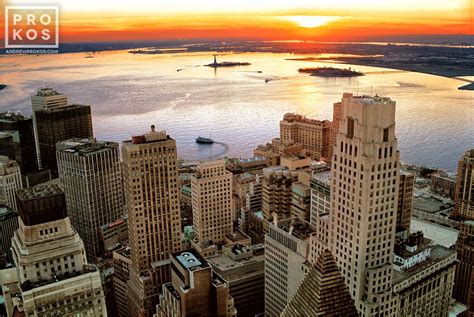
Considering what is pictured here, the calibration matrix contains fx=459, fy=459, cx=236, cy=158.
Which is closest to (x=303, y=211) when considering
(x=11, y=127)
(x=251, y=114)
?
(x=11, y=127)

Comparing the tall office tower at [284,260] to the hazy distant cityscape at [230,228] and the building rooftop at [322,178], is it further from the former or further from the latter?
the building rooftop at [322,178]

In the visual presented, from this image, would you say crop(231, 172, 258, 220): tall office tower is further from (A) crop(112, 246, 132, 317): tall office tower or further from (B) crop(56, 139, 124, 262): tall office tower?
(A) crop(112, 246, 132, 317): tall office tower

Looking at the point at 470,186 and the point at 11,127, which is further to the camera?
the point at 11,127

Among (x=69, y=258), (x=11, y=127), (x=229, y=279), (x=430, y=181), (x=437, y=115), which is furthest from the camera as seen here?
(x=437, y=115)

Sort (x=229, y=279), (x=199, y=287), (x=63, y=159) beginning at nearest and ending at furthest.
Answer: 1. (x=199, y=287)
2. (x=229, y=279)
3. (x=63, y=159)

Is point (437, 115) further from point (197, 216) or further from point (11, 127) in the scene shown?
point (11, 127)

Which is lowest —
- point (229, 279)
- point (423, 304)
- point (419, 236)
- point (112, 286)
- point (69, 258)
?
point (112, 286)

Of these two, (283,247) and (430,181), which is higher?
(283,247)

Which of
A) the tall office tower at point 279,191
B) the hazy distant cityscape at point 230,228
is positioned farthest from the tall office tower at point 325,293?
the tall office tower at point 279,191
